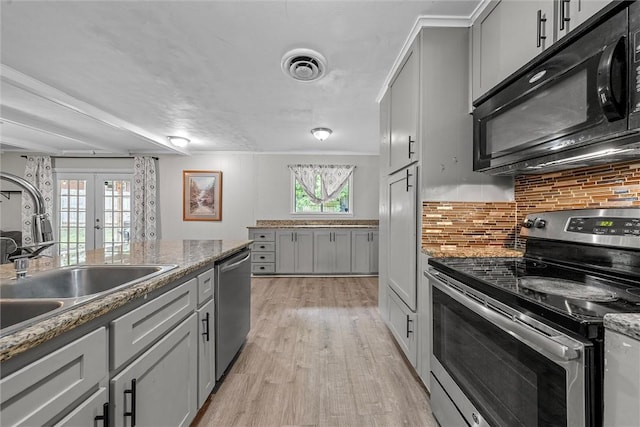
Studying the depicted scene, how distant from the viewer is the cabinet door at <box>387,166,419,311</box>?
181cm

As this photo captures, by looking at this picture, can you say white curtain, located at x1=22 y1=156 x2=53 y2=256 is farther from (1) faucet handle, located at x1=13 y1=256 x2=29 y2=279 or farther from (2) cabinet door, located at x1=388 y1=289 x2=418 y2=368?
(2) cabinet door, located at x1=388 y1=289 x2=418 y2=368

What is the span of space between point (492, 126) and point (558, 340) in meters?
1.15

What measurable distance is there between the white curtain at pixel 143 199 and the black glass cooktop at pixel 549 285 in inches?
214

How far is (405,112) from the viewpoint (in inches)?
78.9

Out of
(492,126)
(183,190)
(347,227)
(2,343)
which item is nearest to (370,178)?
(347,227)

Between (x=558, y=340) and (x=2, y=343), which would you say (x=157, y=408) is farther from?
(x=558, y=340)

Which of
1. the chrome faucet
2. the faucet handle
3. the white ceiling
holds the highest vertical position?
the white ceiling

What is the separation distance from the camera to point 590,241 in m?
1.18

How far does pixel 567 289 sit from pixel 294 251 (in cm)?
429

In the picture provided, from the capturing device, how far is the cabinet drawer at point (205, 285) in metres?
1.54

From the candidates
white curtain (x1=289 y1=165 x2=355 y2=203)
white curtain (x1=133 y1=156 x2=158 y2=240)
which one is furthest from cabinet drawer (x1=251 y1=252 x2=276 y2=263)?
white curtain (x1=133 y1=156 x2=158 y2=240)

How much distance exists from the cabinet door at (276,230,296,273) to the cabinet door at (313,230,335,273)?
386 mm

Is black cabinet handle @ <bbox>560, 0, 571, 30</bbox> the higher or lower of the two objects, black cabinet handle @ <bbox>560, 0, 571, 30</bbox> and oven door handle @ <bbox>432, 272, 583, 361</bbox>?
the higher

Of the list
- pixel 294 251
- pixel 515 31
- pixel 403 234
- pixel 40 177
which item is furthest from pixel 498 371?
pixel 40 177
